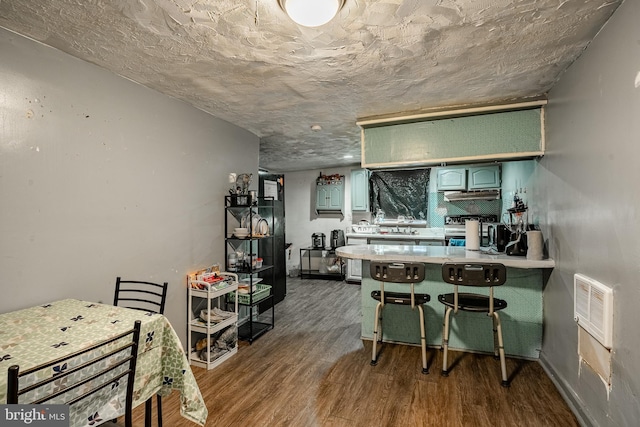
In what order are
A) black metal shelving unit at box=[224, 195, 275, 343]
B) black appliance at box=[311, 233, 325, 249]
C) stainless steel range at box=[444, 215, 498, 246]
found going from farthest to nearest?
black appliance at box=[311, 233, 325, 249] → stainless steel range at box=[444, 215, 498, 246] → black metal shelving unit at box=[224, 195, 275, 343]

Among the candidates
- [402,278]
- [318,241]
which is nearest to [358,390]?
[402,278]

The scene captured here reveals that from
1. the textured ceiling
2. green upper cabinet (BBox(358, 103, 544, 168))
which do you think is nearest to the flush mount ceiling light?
the textured ceiling

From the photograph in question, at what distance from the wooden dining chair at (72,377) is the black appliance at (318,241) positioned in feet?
16.2

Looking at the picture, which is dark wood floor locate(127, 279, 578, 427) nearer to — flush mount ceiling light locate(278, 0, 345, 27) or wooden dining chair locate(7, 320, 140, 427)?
wooden dining chair locate(7, 320, 140, 427)

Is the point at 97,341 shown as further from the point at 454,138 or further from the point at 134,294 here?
the point at 454,138

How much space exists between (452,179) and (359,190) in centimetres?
170

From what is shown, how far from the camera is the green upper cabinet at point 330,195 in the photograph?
6.25m

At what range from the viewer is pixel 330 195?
6.30m

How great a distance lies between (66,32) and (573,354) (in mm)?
3680

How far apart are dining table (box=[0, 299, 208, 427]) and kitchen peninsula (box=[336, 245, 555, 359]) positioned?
178cm

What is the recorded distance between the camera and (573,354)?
206 centimetres

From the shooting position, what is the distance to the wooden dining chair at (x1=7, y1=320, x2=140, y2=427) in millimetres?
917

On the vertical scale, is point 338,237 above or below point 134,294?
above

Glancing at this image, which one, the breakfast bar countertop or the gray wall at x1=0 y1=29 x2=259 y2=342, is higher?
the gray wall at x1=0 y1=29 x2=259 y2=342
